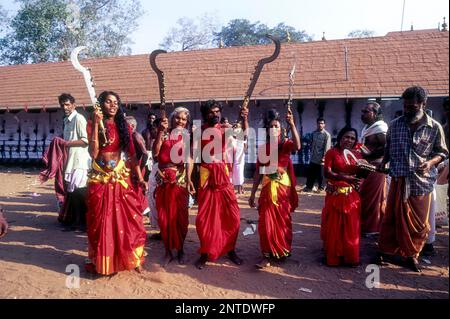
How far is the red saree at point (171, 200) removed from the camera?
4.32 metres

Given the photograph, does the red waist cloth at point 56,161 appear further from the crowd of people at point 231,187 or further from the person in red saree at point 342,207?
the person in red saree at point 342,207

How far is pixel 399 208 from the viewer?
4.10 metres

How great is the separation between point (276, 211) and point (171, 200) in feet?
4.08

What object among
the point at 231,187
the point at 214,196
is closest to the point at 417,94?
the point at 231,187

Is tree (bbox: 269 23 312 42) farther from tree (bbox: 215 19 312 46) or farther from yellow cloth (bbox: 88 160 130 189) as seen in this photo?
yellow cloth (bbox: 88 160 130 189)

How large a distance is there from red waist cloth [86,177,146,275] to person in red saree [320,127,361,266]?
2275mm

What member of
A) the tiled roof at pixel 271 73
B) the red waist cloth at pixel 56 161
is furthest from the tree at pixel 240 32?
the red waist cloth at pixel 56 161

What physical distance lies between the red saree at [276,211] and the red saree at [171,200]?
0.94 meters

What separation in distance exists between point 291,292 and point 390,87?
8.50 metres

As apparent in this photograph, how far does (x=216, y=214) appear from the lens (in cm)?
423

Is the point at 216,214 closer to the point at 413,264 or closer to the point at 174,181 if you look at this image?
the point at 174,181

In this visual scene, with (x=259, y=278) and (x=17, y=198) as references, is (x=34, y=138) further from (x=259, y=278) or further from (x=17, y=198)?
(x=259, y=278)

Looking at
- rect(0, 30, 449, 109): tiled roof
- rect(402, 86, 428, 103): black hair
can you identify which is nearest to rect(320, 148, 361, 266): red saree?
rect(402, 86, 428, 103): black hair
